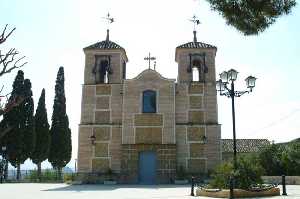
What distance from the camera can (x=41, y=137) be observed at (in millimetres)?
37938

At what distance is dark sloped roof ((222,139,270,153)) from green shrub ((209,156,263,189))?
2460 cm

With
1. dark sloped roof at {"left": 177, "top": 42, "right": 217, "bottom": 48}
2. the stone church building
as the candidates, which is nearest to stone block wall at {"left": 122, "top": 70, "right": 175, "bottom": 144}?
the stone church building

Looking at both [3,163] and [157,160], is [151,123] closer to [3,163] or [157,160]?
[157,160]

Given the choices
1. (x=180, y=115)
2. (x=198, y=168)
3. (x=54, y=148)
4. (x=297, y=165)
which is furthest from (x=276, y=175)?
(x=54, y=148)

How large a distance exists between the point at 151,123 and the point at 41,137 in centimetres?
1219

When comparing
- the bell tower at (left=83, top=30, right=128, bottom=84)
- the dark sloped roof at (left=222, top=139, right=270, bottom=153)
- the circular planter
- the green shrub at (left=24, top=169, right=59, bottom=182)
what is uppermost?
the bell tower at (left=83, top=30, right=128, bottom=84)

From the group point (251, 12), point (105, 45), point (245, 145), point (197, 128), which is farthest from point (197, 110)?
point (251, 12)

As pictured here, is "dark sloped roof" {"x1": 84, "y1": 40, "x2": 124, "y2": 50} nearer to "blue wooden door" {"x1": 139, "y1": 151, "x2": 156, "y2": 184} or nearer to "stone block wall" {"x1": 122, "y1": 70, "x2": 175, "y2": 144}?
"stone block wall" {"x1": 122, "y1": 70, "x2": 175, "y2": 144}

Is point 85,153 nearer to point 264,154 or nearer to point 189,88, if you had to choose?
point 189,88

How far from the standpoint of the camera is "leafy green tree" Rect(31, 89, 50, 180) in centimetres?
3759

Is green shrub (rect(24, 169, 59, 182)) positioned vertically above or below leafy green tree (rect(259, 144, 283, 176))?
below

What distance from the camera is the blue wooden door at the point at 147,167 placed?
30.1m

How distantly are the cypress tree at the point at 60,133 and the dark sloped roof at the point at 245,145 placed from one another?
1558cm

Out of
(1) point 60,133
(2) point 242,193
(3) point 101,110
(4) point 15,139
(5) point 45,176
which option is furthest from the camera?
(1) point 60,133
